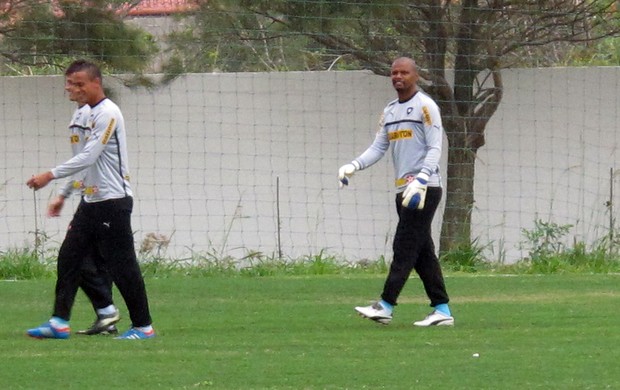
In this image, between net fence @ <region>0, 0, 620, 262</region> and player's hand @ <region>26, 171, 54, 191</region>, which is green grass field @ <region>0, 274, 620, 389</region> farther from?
net fence @ <region>0, 0, 620, 262</region>

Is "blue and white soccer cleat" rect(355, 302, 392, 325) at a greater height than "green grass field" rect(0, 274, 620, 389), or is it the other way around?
"blue and white soccer cleat" rect(355, 302, 392, 325)

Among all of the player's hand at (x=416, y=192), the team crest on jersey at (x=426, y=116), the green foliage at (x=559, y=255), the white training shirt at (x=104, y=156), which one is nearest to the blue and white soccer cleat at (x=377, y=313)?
the player's hand at (x=416, y=192)

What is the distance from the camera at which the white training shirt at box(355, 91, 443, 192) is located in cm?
811

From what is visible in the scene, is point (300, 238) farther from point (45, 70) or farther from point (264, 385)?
point (264, 385)

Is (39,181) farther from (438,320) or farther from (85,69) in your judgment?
(438,320)

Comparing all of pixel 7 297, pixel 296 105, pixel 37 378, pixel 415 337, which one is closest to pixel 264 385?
pixel 37 378

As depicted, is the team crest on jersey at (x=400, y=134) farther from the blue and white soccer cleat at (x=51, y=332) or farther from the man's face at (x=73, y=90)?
the blue and white soccer cleat at (x=51, y=332)

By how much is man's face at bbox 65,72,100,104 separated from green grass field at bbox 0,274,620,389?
1421mm

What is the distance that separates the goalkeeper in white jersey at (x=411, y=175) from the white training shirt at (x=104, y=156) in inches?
58.6

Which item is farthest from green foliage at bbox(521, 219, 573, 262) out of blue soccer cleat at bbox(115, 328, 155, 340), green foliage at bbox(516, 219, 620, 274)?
blue soccer cleat at bbox(115, 328, 155, 340)

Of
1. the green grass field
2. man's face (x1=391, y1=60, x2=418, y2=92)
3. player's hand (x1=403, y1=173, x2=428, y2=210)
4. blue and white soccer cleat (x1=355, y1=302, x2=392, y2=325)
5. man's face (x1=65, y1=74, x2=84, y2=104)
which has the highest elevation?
man's face (x1=391, y1=60, x2=418, y2=92)

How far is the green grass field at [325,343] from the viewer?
20.7 ft

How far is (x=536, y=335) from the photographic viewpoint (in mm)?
7816

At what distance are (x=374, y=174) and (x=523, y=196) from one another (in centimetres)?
165
